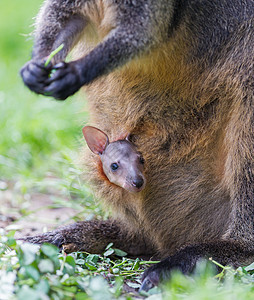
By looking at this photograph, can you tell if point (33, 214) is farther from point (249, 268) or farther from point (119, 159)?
point (249, 268)

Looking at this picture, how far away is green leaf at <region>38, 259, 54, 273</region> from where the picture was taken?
3.33 metres

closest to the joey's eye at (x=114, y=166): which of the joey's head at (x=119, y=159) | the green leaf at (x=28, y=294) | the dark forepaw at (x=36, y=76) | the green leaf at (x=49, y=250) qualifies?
the joey's head at (x=119, y=159)

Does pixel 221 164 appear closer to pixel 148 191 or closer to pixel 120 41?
pixel 148 191

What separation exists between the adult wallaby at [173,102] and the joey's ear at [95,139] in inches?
4.0

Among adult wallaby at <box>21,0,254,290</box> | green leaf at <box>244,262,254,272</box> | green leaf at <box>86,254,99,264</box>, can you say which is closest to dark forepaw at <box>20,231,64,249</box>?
adult wallaby at <box>21,0,254,290</box>

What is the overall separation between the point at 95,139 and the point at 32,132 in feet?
9.55

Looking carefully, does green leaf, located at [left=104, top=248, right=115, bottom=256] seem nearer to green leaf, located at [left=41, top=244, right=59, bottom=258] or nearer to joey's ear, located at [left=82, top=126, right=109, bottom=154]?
joey's ear, located at [left=82, top=126, right=109, bottom=154]

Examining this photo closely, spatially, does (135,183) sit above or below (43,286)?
above

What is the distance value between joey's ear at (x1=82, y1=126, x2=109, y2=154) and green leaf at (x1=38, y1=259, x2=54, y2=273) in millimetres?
1363

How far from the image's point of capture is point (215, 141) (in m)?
4.26

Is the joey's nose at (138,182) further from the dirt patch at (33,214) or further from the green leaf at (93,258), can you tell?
the dirt patch at (33,214)

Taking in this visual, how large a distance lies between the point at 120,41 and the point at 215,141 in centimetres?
100

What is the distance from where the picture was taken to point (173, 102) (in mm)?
4297

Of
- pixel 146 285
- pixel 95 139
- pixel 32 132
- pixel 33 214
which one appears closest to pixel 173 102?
pixel 95 139
